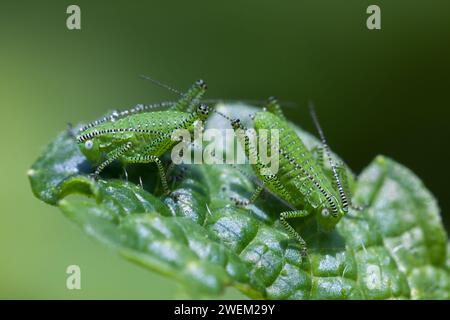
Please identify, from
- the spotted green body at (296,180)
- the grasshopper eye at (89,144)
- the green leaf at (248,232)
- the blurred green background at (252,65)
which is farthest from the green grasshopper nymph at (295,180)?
the blurred green background at (252,65)

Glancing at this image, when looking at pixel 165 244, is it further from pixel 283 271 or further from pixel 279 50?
pixel 279 50

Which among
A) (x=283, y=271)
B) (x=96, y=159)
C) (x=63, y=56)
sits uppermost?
(x=63, y=56)

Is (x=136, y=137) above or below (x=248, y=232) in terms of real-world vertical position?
above

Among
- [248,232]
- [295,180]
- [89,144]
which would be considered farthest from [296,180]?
[89,144]

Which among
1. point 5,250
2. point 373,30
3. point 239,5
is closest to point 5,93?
point 5,250

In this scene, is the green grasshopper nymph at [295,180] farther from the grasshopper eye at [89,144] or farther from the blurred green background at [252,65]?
the blurred green background at [252,65]

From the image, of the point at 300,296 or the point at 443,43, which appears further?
the point at 443,43

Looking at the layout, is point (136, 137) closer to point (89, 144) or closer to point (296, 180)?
point (89, 144)
